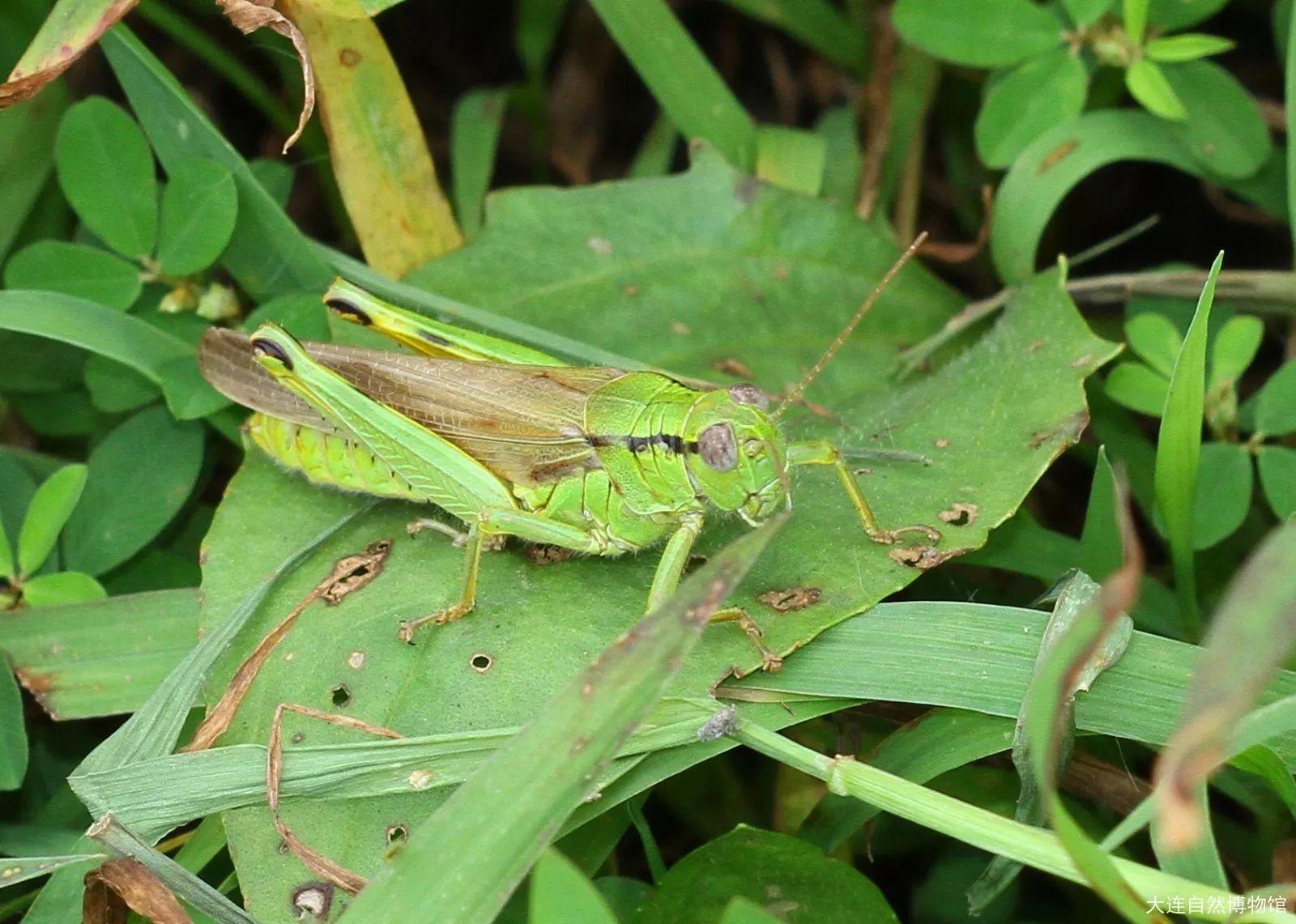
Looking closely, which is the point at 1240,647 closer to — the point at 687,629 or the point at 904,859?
the point at 687,629

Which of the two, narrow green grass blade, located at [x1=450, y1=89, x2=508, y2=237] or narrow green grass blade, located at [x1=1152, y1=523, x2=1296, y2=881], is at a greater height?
narrow green grass blade, located at [x1=1152, y1=523, x2=1296, y2=881]

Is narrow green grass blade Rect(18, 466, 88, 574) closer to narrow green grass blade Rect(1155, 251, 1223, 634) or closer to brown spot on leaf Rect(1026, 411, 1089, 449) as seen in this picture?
brown spot on leaf Rect(1026, 411, 1089, 449)

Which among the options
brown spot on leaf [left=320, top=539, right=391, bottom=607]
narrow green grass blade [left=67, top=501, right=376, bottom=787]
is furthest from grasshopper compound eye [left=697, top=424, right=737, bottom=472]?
narrow green grass blade [left=67, top=501, right=376, bottom=787]

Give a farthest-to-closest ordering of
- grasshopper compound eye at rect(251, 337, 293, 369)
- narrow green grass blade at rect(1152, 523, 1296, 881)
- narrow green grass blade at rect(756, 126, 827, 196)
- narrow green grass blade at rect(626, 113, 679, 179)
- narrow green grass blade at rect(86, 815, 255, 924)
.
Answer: narrow green grass blade at rect(626, 113, 679, 179), narrow green grass blade at rect(756, 126, 827, 196), grasshopper compound eye at rect(251, 337, 293, 369), narrow green grass blade at rect(86, 815, 255, 924), narrow green grass blade at rect(1152, 523, 1296, 881)

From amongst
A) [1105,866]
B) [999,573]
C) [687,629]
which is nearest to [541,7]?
[999,573]

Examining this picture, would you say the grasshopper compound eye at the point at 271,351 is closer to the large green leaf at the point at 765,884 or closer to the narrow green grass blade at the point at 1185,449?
the large green leaf at the point at 765,884

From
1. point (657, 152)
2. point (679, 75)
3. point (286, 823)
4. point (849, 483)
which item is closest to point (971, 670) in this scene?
point (849, 483)
